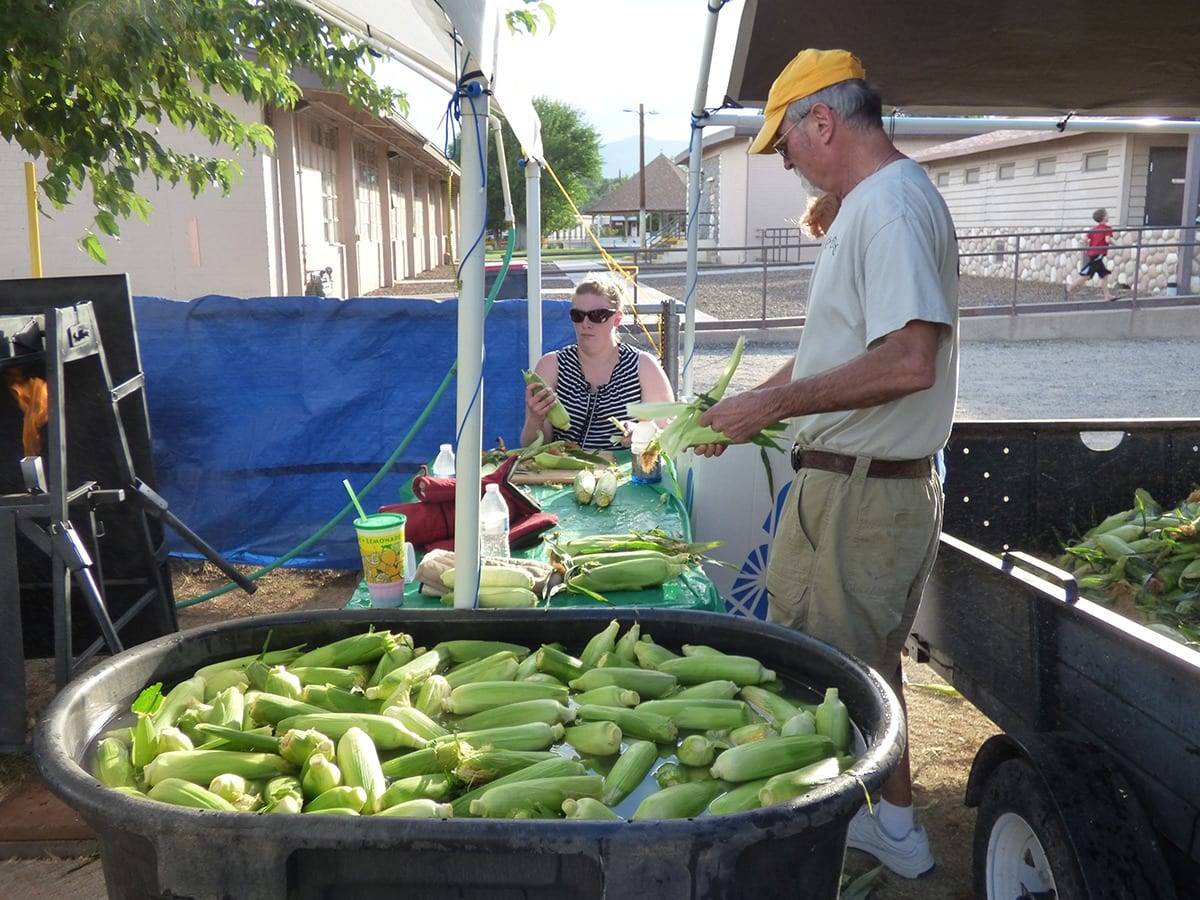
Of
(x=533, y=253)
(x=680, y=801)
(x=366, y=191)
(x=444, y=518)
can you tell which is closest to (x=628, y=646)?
(x=680, y=801)

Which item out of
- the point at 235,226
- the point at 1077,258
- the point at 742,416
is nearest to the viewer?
the point at 742,416

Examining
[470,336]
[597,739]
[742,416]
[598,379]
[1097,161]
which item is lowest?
[597,739]

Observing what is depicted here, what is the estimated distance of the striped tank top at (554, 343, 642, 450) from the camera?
5.39 meters

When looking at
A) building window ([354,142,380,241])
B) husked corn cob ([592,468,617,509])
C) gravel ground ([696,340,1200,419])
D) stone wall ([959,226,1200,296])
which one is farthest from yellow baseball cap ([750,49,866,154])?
building window ([354,142,380,241])

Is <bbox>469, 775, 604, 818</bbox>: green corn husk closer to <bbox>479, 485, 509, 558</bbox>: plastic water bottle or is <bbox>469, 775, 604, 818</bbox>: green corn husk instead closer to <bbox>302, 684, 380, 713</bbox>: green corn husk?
<bbox>302, 684, 380, 713</bbox>: green corn husk

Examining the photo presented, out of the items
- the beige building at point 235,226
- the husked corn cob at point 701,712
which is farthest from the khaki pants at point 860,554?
the beige building at point 235,226

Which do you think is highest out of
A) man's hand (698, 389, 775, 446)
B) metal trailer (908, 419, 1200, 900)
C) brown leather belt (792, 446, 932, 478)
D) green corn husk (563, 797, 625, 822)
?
man's hand (698, 389, 775, 446)

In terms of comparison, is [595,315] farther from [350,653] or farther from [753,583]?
[350,653]

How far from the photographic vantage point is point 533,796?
63.8 inches

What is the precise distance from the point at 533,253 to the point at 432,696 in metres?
4.28

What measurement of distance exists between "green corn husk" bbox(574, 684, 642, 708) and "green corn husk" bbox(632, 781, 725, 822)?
29cm

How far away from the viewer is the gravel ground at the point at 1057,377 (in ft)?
Result: 37.9

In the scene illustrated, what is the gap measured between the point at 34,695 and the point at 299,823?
4287 millimetres

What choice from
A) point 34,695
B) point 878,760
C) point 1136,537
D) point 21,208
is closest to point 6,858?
point 34,695
